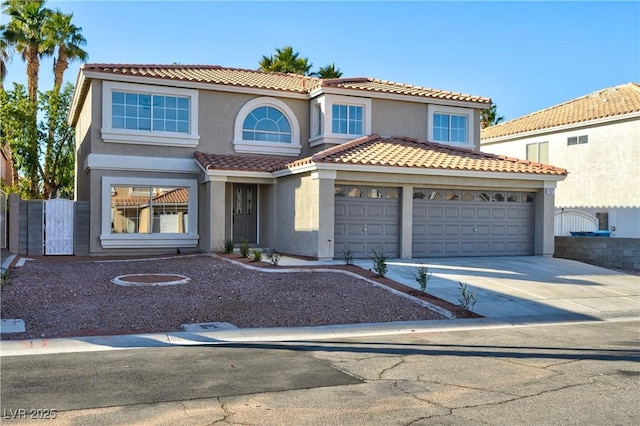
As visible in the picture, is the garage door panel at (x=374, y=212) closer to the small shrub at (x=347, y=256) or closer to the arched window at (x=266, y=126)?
the small shrub at (x=347, y=256)

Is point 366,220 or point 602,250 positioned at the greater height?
point 366,220

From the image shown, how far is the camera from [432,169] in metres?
19.1

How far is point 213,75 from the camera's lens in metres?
23.4

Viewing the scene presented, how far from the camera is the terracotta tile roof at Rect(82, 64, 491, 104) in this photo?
69.5 ft

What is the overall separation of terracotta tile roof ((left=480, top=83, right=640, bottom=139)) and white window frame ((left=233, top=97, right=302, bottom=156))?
12257 mm

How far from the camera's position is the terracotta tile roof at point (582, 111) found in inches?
1017

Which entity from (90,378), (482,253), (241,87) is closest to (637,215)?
(482,253)

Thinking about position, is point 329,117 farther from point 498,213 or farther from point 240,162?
point 498,213

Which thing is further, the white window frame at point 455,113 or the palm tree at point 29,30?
the palm tree at point 29,30

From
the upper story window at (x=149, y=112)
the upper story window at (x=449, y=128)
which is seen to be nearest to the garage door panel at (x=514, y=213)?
the upper story window at (x=449, y=128)

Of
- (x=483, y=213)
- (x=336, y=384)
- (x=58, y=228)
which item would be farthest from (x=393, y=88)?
(x=336, y=384)

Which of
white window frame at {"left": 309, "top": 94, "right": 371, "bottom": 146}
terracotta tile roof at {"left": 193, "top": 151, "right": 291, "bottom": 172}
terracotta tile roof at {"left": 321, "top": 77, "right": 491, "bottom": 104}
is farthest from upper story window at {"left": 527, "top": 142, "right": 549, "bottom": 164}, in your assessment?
terracotta tile roof at {"left": 193, "top": 151, "right": 291, "bottom": 172}

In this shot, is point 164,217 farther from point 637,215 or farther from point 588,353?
point 637,215

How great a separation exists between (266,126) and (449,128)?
23.7ft
